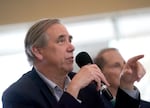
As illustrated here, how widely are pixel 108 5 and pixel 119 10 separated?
0.13 m

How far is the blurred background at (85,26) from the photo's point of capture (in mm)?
2775

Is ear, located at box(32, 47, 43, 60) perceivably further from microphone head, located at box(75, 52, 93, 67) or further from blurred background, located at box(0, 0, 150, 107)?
blurred background, located at box(0, 0, 150, 107)

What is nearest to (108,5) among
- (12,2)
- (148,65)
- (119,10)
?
(119,10)

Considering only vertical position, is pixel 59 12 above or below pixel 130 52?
above

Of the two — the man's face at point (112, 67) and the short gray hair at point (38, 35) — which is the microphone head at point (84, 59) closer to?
the short gray hair at point (38, 35)

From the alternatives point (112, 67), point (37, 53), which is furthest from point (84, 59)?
point (112, 67)

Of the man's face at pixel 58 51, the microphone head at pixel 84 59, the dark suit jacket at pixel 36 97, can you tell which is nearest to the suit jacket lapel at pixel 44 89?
the dark suit jacket at pixel 36 97

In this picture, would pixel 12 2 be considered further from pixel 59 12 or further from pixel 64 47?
pixel 64 47

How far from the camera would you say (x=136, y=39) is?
10.3 feet

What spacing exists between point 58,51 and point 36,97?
284 mm

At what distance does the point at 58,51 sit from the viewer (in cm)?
163

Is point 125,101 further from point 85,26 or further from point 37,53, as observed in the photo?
point 85,26

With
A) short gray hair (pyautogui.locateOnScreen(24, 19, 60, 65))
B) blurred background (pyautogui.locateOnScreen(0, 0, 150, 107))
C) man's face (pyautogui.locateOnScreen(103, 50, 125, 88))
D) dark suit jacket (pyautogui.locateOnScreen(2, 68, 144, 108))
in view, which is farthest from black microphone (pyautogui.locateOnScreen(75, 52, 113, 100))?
blurred background (pyautogui.locateOnScreen(0, 0, 150, 107))

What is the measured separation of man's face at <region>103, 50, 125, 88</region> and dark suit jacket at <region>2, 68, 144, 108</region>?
77cm
